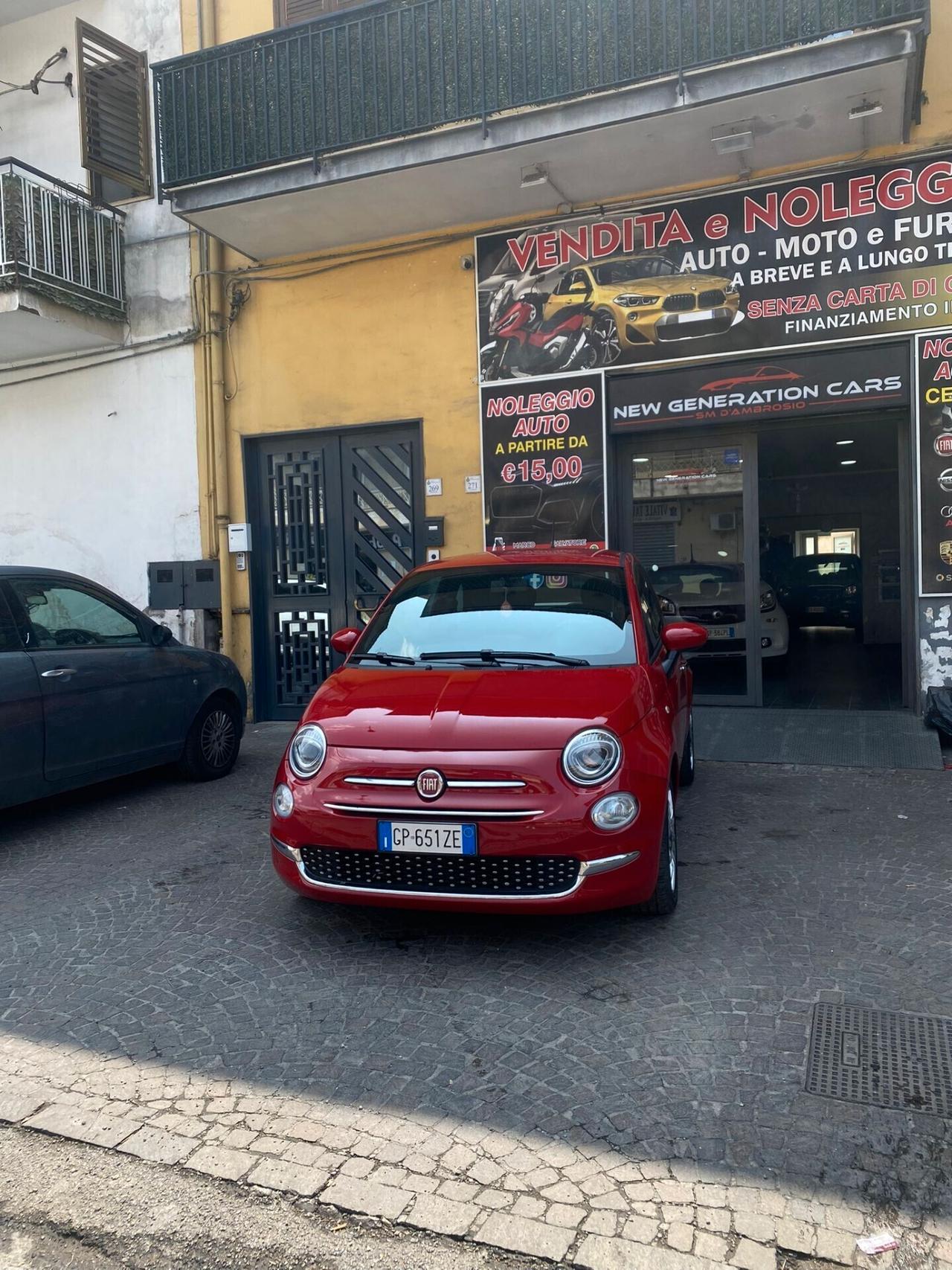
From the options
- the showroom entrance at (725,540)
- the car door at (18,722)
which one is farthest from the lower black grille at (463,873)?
the showroom entrance at (725,540)

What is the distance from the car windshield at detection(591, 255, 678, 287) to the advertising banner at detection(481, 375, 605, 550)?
88cm

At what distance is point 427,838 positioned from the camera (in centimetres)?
392

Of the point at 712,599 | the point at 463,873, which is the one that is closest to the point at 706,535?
the point at 712,599

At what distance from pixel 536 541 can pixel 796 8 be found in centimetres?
459

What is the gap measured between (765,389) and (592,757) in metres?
5.74

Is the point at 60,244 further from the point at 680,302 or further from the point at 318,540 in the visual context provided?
the point at 680,302

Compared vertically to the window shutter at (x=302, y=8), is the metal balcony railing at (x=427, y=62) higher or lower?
lower

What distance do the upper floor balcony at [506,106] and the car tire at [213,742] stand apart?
4.66m

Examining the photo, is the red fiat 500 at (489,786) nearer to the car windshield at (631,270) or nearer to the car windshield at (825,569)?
the car windshield at (631,270)

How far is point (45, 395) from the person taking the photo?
37.6ft

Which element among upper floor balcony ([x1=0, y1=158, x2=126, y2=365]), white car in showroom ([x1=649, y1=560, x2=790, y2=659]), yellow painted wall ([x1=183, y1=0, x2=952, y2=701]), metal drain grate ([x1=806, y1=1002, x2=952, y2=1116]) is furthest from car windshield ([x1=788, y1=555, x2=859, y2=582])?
metal drain grate ([x1=806, y1=1002, x2=952, y2=1116])

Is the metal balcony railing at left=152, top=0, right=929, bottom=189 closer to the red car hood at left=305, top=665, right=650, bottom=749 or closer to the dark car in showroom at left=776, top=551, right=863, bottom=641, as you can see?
the red car hood at left=305, top=665, right=650, bottom=749

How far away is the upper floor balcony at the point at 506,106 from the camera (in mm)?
7246

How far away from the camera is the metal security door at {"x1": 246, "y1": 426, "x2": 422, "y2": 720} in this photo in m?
9.98
